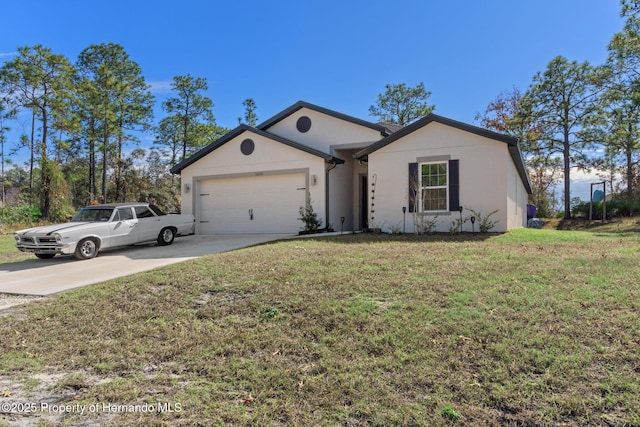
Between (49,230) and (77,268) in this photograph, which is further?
(49,230)

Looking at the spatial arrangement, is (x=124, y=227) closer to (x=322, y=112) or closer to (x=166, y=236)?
(x=166, y=236)

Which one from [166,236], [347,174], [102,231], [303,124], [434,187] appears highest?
[303,124]

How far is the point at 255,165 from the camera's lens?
50.0 feet

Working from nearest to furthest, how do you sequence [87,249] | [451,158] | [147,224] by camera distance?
[87,249], [147,224], [451,158]

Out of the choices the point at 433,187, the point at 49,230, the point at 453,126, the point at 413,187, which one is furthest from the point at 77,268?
the point at 453,126

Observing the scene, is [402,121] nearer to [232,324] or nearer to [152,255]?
[152,255]

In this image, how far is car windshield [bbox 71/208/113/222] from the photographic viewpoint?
35.3 feet

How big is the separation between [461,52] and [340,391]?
18.0 m

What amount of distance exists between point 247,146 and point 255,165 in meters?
0.89

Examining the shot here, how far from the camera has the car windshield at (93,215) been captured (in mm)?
10750

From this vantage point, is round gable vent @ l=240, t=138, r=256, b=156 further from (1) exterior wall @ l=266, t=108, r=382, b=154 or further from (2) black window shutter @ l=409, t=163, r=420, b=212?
(2) black window shutter @ l=409, t=163, r=420, b=212

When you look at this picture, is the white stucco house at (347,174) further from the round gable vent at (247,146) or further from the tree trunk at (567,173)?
the tree trunk at (567,173)

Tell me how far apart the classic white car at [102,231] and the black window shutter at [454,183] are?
9032mm

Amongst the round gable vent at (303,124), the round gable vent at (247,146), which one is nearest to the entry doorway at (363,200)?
the round gable vent at (303,124)
